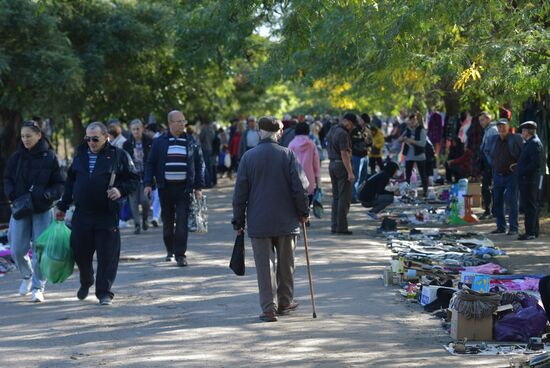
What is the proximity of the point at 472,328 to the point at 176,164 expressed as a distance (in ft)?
18.8

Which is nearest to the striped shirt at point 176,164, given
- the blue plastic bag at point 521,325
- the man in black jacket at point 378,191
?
the man in black jacket at point 378,191

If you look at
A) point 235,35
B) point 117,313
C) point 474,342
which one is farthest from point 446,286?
point 235,35

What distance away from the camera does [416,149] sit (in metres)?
24.6

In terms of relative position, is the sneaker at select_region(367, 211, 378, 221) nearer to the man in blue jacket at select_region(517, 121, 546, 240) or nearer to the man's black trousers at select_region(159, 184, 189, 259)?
the man in blue jacket at select_region(517, 121, 546, 240)

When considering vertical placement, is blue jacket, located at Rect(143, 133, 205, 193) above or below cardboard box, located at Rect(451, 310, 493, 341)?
above

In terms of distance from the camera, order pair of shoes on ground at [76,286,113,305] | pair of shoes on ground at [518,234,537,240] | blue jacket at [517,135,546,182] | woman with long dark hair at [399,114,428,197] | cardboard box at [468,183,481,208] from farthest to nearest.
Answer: woman with long dark hair at [399,114,428,197] → cardboard box at [468,183,481,208] → pair of shoes on ground at [518,234,537,240] → blue jacket at [517,135,546,182] → pair of shoes on ground at [76,286,113,305]

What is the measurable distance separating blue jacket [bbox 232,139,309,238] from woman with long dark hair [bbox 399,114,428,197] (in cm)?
1448

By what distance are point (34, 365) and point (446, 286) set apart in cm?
451

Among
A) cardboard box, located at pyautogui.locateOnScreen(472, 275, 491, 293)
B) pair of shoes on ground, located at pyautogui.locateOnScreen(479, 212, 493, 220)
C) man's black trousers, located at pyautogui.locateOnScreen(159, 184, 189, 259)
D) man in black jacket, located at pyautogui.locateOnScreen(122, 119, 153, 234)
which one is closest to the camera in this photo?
cardboard box, located at pyautogui.locateOnScreen(472, 275, 491, 293)

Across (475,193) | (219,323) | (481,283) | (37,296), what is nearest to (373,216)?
(475,193)

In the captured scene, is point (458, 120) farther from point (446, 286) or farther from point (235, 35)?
point (446, 286)

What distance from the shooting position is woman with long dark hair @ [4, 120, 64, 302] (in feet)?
36.8

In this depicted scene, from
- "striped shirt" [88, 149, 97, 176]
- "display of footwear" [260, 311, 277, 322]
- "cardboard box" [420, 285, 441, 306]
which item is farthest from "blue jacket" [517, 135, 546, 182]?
"striped shirt" [88, 149, 97, 176]

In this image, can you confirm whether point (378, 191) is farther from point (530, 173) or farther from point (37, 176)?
point (37, 176)
